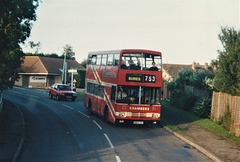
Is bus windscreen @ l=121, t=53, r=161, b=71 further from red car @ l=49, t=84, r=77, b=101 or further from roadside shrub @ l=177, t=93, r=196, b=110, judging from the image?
red car @ l=49, t=84, r=77, b=101

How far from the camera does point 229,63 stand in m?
17.7

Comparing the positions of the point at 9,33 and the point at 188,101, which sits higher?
the point at 9,33

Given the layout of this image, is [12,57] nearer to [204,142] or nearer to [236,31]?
[204,142]

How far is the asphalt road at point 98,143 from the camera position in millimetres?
11500

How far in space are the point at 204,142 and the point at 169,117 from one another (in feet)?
26.2

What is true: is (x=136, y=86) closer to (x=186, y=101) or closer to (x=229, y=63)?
(x=229, y=63)

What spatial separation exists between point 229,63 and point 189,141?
5.82m

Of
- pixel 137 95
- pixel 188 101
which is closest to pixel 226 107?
pixel 137 95

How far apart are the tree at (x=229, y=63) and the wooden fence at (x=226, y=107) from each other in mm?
459

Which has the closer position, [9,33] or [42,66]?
[9,33]

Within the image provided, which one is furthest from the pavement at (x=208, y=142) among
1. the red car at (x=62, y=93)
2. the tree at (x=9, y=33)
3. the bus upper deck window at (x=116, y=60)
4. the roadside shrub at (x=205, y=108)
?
the red car at (x=62, y=93)

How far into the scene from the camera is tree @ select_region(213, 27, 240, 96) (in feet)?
56.8

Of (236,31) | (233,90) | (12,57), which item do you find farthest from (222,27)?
(12,57)

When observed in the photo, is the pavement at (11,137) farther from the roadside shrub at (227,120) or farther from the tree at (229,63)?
the tree at (229,63)
